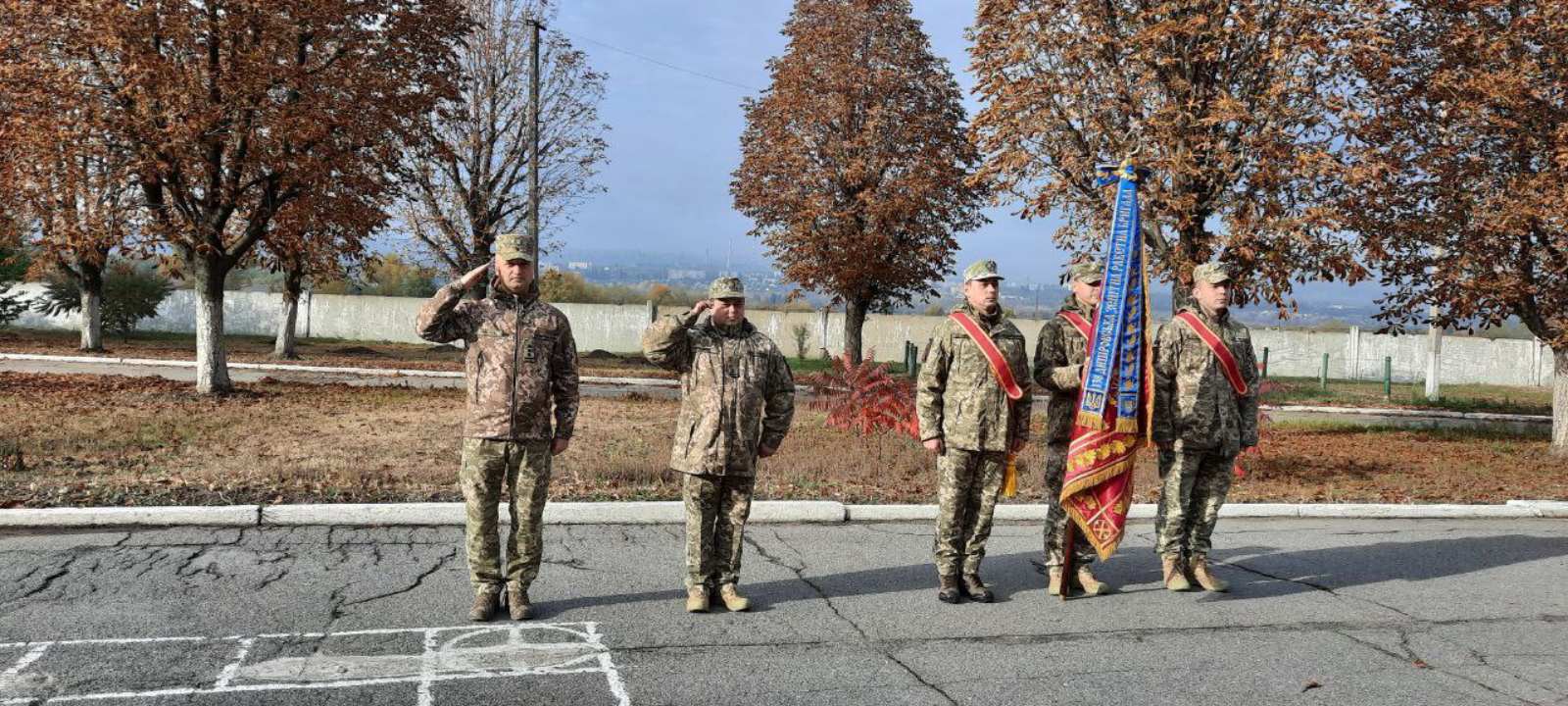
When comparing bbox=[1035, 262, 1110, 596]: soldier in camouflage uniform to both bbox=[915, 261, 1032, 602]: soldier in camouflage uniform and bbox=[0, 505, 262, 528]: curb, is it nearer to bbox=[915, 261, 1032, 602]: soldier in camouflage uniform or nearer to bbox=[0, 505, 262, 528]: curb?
bbox=[915, 261, 1032, 602]: soldier in camouflage uniform

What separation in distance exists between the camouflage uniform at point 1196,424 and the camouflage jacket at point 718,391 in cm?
255

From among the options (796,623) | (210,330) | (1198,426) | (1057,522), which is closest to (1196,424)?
(1198,426)

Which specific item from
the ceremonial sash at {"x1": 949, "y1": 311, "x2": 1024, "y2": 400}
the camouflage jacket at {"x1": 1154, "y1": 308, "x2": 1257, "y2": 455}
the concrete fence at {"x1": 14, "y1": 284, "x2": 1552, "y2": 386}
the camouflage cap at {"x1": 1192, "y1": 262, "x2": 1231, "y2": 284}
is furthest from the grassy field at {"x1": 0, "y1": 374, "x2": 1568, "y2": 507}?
the concrete fence at {"x1": 14, "y1": 284, "x2": 1552, "y2": 386}

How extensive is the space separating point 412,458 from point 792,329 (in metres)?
30.7

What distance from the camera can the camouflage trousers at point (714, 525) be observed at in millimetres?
6473

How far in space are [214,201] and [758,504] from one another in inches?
467

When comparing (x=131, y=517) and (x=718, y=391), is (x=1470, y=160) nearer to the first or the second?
(x=718, y=391)

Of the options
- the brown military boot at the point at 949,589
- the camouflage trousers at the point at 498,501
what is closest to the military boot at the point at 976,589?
the brown military boot at the point at 949,589

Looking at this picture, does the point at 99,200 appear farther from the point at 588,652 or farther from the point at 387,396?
the point at 588,652

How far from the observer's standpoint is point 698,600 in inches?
254

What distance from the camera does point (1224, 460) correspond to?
7.28 meters

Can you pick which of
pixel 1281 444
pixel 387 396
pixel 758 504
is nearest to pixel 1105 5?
pixel 1281 444

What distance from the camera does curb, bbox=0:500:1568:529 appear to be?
8.08 metres

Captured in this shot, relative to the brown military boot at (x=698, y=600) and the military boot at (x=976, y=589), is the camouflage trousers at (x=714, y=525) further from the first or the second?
the military boot at (x=976, y=589)
